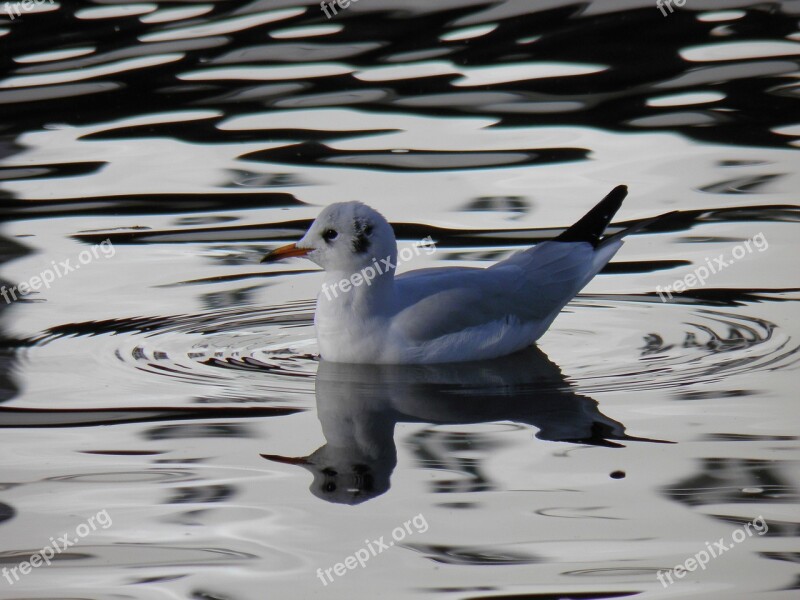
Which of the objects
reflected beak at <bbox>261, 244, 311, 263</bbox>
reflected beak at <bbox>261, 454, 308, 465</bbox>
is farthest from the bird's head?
reflected beak at <bbox>261, 454, 308, 465</bbox>

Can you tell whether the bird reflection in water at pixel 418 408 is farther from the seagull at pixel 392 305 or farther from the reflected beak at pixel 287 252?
the reflected beak at pixel 287 252

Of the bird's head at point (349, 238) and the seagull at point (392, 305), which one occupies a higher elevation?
the bird's head at point (349, 238)

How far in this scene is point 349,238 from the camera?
317 inches

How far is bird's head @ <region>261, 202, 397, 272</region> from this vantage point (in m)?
8.03

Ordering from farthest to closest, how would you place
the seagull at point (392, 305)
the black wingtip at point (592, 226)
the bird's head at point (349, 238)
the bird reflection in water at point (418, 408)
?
the black wingtip at point (592, 226) < the bird's head at point (349, 238) < the seagull at point (392, 305) < the bird reflection in water at point (418, 408)

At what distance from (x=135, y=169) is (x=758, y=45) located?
20.7ft

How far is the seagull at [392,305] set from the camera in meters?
7.93

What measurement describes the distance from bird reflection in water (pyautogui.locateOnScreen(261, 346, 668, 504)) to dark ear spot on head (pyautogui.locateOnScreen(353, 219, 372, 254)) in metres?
0.62

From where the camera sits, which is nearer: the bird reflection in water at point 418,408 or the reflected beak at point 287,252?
the bird reflection in water at point 418,408

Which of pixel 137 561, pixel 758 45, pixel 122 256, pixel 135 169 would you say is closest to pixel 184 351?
pixel 122 256

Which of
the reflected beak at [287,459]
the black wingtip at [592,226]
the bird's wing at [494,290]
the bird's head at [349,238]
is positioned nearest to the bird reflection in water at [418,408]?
the reflected beak at [287,459]

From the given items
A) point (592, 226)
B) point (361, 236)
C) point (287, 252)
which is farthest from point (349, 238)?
point (592, 226)

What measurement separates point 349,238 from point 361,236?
0.21ft

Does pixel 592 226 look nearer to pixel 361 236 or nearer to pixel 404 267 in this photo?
pixel 404 267
